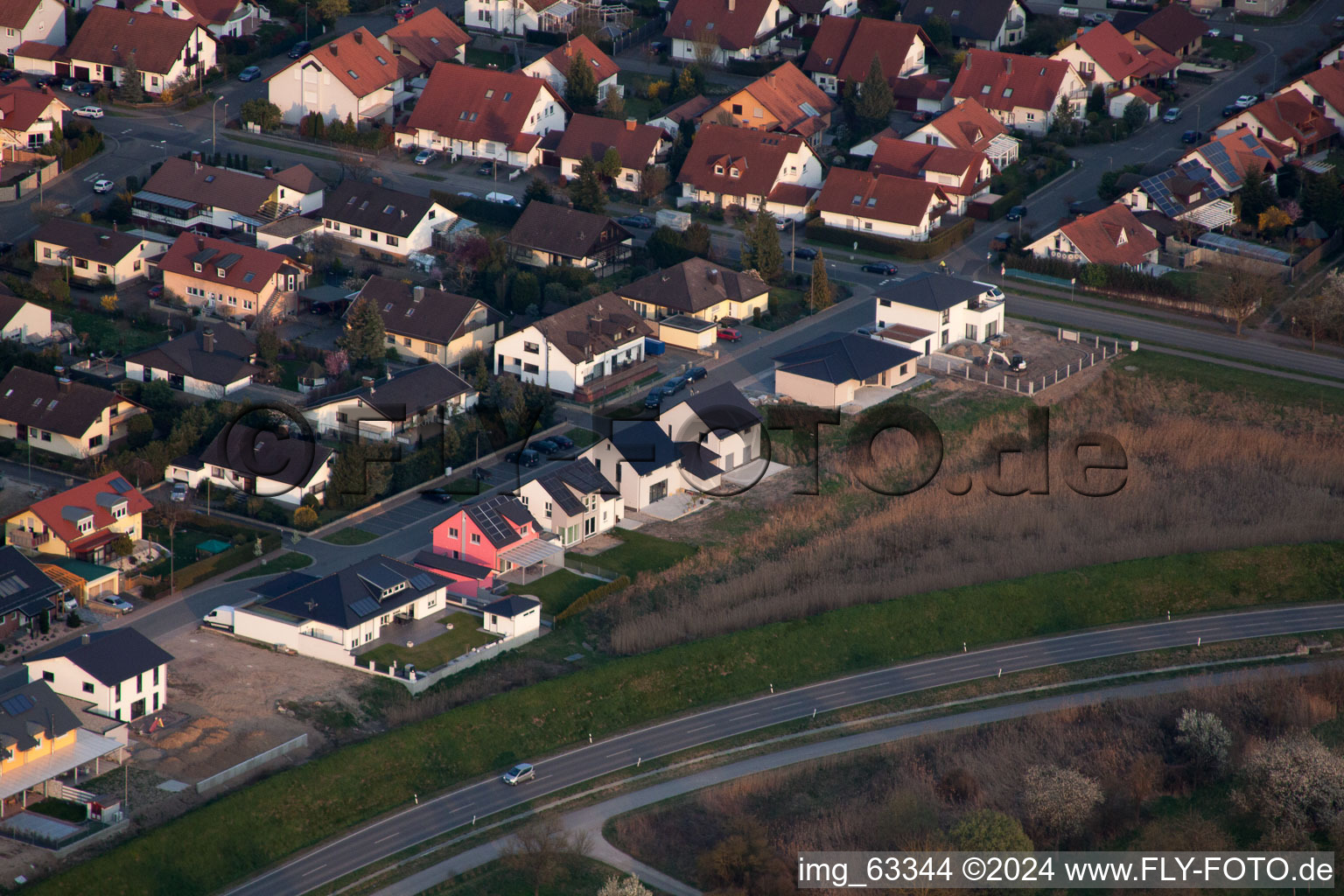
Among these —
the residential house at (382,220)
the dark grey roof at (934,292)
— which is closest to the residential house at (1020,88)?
the dark grey roof at (934,292)

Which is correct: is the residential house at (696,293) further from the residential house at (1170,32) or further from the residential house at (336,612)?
the residential house at (1170,32)

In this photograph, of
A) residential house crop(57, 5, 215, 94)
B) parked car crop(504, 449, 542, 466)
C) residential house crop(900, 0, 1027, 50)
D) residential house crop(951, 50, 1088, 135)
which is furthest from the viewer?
residential house crop(900, 0, 1027, 50)

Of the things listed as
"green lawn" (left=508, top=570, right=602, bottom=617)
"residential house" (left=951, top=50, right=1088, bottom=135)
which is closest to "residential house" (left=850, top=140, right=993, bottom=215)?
"residential house" (left=951, top=50, right=1088, bottom=135)

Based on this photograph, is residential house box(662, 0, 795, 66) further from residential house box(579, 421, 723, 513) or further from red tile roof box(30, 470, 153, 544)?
red tile roof box(30, 470, 153, 544)

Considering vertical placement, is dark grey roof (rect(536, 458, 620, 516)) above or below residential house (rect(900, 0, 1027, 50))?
below

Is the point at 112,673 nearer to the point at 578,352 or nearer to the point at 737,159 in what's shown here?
the point at 578,352

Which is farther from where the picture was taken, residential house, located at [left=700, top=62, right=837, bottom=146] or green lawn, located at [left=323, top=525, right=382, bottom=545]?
residential house, located at [left=700, top=62, right=837, bottom=146]

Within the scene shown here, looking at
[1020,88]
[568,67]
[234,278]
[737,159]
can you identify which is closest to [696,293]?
[737,159]

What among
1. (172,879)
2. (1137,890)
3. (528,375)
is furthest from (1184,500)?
(172,879)
